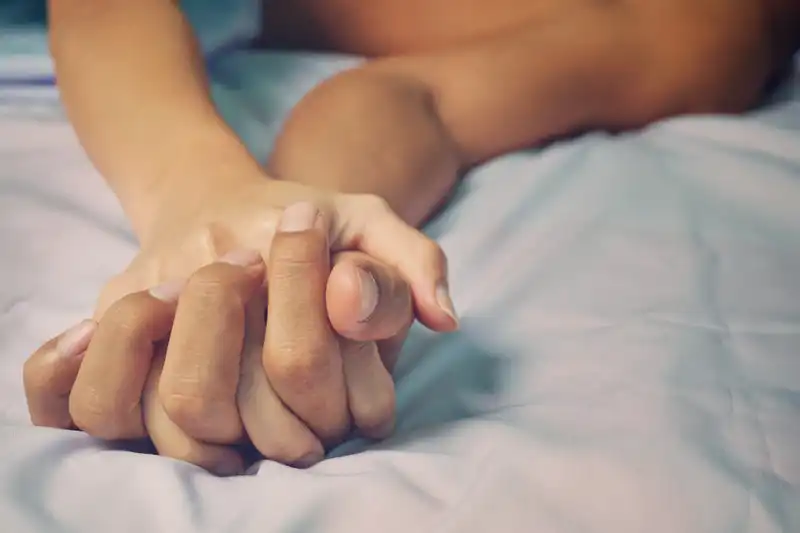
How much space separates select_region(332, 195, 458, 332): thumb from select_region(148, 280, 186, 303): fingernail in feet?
0.28

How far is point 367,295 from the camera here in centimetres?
38

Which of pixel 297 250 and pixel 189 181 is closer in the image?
pixel 297 250

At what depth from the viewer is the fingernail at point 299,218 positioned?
415 millimetres

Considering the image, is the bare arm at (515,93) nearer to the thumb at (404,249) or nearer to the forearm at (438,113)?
the forearm at (438,113)

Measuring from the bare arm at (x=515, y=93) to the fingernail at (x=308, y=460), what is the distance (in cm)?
23

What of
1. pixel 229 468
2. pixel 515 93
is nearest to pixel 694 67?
pixel 515 93

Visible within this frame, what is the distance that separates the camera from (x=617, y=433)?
41cm

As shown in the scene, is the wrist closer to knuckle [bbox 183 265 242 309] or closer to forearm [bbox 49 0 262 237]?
forearm [bbox 49 0 262 237]

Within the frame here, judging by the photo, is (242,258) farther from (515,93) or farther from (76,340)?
(515,93)

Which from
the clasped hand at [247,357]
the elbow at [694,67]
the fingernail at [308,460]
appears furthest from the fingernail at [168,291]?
the elbow at [694,67]

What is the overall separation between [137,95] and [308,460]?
1.13 feet

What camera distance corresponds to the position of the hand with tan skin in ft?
1.25

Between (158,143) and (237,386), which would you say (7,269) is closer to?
(158,143)

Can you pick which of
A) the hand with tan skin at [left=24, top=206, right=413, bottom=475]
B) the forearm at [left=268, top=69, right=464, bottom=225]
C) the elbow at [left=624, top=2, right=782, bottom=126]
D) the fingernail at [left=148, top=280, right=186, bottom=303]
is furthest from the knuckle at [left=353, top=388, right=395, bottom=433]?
the elbow at [left=624, top=2, right=782, bottom=126]
